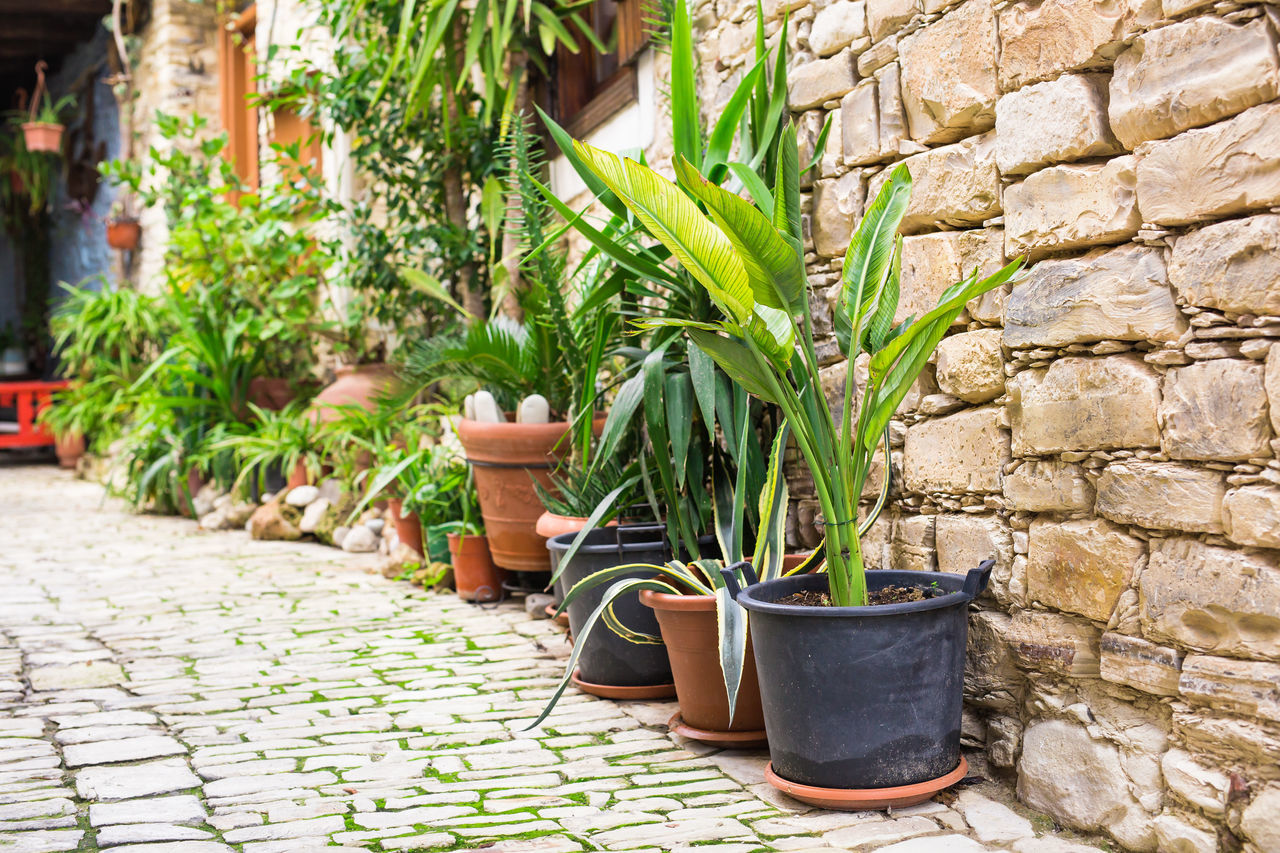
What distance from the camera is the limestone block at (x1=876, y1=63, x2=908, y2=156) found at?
2.57 meters

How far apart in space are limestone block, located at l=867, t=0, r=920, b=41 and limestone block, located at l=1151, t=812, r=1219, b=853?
5.61ft

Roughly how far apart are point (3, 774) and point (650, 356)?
70.0 inches

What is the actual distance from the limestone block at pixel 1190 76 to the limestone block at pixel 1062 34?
4cm

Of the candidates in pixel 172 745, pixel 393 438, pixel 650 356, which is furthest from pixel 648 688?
pixel 393 438

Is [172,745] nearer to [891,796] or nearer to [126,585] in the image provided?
[891,796]

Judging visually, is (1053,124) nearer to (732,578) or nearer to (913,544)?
(913,544)

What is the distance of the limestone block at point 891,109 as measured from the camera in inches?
101

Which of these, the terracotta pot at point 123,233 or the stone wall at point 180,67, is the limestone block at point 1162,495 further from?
the terracotta pot at point 123,233

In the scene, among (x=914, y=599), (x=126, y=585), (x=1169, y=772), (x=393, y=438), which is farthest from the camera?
(x=393, y=438)

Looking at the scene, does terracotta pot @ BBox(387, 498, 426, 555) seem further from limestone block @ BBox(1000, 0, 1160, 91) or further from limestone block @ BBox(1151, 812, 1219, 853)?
limestone block @ BBox(1151, 812, 1219, 853)

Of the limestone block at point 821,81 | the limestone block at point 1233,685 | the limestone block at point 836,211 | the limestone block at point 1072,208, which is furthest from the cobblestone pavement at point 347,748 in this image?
the limestone block at point 821,81

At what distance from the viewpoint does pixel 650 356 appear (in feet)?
9.59

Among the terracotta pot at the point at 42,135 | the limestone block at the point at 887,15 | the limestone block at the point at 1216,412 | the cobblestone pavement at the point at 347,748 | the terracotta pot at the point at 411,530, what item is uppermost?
the terracotta pot at the point at 42,135

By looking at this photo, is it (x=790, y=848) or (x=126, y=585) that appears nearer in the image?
(x=790, y=848)
